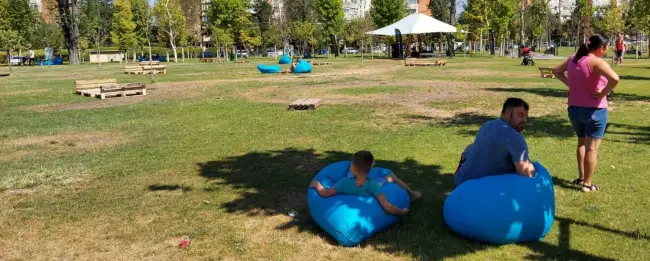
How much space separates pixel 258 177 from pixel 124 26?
234ft

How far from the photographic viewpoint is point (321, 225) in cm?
517

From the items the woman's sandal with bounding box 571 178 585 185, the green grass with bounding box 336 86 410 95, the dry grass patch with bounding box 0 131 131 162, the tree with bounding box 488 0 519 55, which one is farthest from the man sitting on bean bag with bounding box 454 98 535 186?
the tree with bounding box 488 0 519 55

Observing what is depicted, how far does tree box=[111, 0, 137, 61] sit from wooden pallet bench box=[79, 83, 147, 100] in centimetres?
5452

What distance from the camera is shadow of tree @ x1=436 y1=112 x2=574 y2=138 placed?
1021cm

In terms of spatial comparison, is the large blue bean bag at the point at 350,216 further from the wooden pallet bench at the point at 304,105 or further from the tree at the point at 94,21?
the tree at the point at 94,21

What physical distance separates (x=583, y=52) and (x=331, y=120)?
Result: 7.11 meters

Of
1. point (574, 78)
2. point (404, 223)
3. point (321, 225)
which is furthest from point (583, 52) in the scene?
point (321, 225)

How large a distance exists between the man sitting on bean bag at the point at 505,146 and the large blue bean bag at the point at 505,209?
0.68 ft

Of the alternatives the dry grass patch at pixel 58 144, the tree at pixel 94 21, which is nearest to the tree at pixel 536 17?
the tree at pixel 94 21

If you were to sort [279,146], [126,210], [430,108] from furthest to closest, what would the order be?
[430,108] < [279,146] < [126,210]

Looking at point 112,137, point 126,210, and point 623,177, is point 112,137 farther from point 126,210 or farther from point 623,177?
point 623,177

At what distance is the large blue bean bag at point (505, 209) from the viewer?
471cm

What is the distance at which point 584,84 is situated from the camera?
6.20 meters

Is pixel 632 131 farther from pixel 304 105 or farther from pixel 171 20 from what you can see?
pixel 171 20
